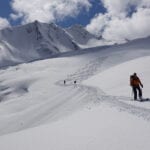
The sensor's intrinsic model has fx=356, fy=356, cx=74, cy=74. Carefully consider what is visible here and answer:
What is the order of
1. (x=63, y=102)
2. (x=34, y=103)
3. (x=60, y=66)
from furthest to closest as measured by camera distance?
(x=60, y=66) < (x=34, y=103) < (x=63, y=102)

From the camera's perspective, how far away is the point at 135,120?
16.4 m

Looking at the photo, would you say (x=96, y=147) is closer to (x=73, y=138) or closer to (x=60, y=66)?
(x=73, y=138)

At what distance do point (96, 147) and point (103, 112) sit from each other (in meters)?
7.22

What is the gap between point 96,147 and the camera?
42.9ft

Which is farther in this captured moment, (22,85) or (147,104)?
(22,85)

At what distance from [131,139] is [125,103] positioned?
1031 cm

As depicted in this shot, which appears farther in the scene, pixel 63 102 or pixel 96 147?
pixel 63 102

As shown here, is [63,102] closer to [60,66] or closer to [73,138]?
[73,138]

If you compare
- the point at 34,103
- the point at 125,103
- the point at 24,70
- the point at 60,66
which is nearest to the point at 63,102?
the point at 34,103

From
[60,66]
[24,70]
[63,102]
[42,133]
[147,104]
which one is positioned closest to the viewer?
[42,133]

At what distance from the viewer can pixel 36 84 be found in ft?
213

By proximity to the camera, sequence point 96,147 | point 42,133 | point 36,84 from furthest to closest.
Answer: point 36,84 < point 42,133 < point 96,147

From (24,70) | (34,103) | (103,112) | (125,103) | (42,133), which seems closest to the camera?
(42,133)

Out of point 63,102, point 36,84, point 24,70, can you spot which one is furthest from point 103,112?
point 24,70
